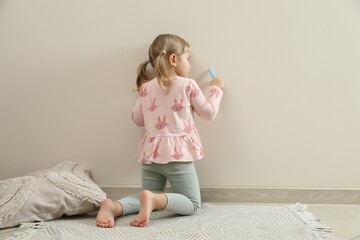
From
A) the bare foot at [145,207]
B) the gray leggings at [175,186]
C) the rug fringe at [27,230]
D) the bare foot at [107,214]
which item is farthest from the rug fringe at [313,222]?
the rug fringe at [27,230]

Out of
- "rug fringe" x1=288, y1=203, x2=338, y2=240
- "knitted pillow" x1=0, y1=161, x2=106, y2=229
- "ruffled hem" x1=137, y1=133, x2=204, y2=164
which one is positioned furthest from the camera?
"ruffled hem" x1=137, y1=133, x2=204, y2=164

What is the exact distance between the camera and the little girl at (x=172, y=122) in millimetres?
1430

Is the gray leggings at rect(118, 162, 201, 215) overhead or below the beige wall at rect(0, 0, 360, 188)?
below

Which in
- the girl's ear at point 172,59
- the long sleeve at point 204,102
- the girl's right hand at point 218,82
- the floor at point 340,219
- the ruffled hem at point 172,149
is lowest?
the floor at point 340,219

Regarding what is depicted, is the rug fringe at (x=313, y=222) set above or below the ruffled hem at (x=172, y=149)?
below

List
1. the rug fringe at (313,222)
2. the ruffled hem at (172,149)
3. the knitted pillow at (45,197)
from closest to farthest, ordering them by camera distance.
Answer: the rug fringe at (313,222)
the knitted pillow at (45,197)
the ruffled hem at (172,149)

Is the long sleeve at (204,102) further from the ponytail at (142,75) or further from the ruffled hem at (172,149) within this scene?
the ponytail at (142,75)

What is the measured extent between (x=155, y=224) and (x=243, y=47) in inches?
27.3

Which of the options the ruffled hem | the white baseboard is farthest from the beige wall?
the ruffled hem

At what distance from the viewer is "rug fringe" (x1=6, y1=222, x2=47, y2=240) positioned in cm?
121

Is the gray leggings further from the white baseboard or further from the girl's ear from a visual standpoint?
the girl's ear

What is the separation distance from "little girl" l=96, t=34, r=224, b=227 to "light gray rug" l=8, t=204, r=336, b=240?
76mm

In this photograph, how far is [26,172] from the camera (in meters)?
1.66

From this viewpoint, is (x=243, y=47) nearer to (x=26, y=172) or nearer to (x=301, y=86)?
(x=301, y=86)
